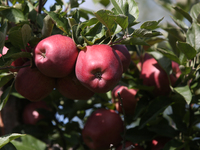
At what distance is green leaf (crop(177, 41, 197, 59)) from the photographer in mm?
764

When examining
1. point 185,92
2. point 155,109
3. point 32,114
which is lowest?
point 32,114

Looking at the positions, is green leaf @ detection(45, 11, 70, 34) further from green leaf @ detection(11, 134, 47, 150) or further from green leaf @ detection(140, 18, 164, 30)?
green leaf @ detection(11, 134, 47, 150)

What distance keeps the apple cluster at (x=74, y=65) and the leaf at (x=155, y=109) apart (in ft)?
0.82

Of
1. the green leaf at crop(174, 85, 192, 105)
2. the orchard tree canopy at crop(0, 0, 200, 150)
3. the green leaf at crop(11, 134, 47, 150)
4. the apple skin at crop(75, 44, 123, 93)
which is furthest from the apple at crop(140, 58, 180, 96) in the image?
the green leaf at crop(11, 134, 47, 150)

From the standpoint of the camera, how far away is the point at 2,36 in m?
0.66

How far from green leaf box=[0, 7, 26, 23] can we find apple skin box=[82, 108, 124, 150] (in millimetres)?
513

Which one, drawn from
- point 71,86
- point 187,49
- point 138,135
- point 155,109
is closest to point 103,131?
point 138,135

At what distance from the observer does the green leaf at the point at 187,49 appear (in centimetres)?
76

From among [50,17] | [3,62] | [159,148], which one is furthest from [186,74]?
[3,62]

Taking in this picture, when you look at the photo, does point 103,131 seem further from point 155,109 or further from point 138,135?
point 155,109

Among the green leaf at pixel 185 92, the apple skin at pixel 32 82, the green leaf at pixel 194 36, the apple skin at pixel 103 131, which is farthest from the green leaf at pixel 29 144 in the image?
the green leaf at pixel 194 36

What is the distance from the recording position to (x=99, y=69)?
627 millimetres

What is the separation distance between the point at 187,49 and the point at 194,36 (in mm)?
71

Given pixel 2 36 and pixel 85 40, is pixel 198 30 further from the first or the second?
pixel 2 36
